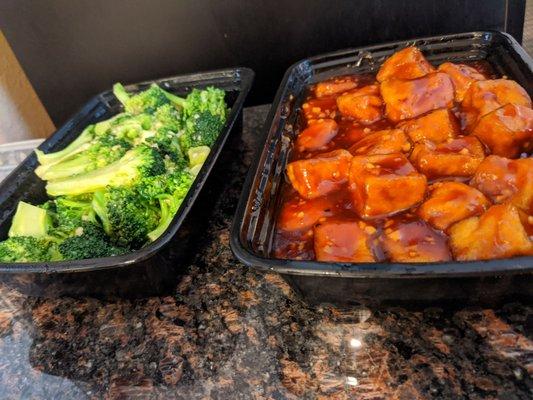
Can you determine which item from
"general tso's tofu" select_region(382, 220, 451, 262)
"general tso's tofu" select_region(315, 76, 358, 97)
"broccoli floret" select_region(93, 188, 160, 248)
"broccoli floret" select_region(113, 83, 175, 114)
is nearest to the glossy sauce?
"general tso's tofu" select_region(382, 220, 451, 262)

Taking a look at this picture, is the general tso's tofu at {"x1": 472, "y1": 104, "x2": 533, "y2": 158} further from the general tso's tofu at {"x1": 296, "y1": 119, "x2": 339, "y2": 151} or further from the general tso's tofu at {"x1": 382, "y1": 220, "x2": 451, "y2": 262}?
the general tso's tofu at {"x1": 296, "y1": 119, "x2": 339, "y2": 151}

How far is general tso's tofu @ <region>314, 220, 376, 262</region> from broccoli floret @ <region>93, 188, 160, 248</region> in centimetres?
84

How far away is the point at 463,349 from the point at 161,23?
2.75 meters

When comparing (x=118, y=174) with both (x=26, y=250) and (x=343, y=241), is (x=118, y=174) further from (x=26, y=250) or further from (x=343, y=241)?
(x=343, y=241)

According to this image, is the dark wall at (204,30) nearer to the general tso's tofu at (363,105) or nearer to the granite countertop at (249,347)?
the general tso's tofu at (363,105)

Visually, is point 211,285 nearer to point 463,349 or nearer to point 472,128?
point 463,349

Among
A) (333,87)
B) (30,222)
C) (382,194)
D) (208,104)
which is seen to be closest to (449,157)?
(382,194)

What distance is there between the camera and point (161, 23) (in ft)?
10.1

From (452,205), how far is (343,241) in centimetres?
42

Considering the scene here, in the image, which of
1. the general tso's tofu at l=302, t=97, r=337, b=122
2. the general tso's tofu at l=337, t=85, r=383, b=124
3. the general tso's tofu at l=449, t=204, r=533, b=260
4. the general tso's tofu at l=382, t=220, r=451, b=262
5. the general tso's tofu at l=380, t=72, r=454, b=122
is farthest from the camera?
the general tso's tofu at l=302, t=97, r=337, b=122

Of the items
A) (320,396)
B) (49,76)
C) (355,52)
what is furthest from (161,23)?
(320,396)

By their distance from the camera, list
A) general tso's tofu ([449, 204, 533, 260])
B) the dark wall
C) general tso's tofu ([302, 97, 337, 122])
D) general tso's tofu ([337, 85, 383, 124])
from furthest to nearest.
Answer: the dark wall
general tso's tofu ([302, 97, 337, 122])
general tso's tofu ([337, 85, 383, 124])
general tso's tofu ([449, 204, 533, 260])

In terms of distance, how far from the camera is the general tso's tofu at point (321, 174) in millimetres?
1876

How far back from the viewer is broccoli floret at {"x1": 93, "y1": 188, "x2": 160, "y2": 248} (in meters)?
1.95
